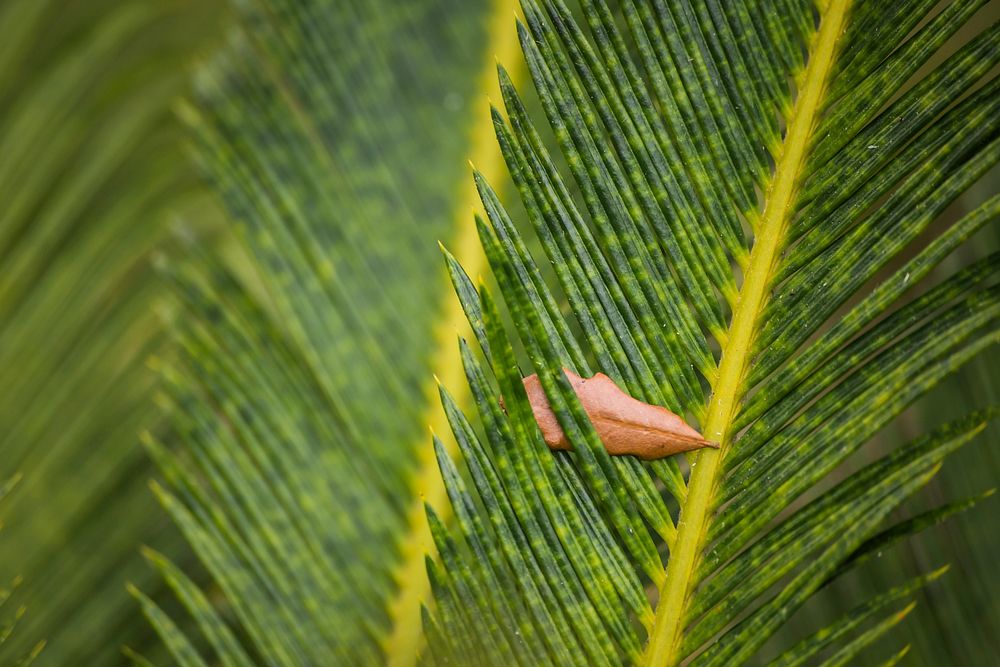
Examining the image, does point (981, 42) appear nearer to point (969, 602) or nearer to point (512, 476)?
point (512, 476)

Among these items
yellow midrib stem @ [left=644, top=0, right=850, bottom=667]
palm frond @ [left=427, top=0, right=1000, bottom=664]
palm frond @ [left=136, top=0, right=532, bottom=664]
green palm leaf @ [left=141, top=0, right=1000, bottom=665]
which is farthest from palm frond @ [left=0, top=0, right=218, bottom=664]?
yellow midrib stem @ [left=644, top=0, right=850, bottom=667]

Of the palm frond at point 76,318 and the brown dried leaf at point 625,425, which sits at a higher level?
the palm frond at point 76,318

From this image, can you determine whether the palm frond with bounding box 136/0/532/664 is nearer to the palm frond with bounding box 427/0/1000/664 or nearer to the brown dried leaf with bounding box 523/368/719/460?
the palm frond with bounding box 427/0/1000/664

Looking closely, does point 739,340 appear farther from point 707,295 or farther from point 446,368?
point 446,368

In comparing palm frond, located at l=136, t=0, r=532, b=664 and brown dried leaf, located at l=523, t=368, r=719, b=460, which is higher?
palm frond, located at l=136, t=0, r=532, b=664

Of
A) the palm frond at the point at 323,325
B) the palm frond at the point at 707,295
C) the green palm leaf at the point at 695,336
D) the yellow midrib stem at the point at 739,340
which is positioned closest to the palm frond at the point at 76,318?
the palm frond at the point at 323,325

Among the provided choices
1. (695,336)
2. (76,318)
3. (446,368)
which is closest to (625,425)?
(695,336)

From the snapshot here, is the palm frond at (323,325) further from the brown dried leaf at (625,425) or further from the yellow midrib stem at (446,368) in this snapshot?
the brown dried leaf at (625,425)
